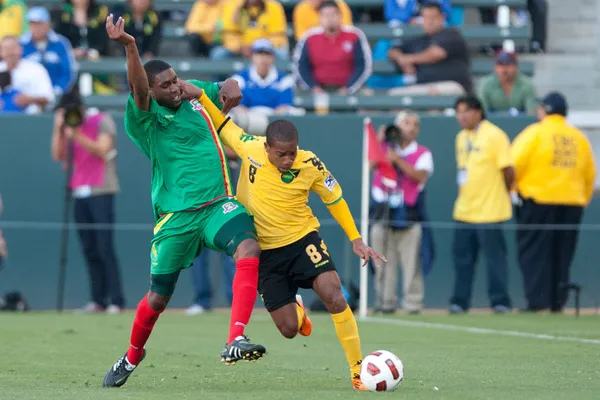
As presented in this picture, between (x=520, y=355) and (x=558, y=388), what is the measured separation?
2.52 meters

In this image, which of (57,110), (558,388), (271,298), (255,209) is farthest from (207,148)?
(57,110)

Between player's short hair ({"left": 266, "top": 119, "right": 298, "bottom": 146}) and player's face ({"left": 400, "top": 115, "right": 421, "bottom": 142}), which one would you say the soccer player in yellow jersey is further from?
player's face ({"left": 400, "top": 115, "right": 421, "bottom": 142})

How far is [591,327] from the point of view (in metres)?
13.0

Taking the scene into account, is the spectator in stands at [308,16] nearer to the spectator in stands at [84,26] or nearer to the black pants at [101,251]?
the spectator in stands at [84,26]

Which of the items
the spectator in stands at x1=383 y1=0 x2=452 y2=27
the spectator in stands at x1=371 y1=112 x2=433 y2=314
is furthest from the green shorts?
the spectator in stands at x1=383 y1=0 x2=452 y2=27

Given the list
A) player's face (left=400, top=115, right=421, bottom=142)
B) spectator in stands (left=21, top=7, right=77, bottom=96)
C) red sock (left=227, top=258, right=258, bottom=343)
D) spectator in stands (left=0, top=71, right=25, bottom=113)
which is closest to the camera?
red sock (left=227, top=258, right=258, bottom=343)

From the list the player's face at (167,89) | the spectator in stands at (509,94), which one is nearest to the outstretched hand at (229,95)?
the player's face at (167,89)

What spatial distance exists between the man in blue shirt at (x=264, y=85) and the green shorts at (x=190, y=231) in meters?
8.22

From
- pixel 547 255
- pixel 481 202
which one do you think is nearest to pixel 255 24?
pixel 481 202

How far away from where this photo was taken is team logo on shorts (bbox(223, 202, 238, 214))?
798 cm

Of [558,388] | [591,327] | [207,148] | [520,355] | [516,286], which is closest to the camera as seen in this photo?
[558,388]

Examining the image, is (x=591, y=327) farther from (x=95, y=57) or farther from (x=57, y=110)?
(x=95, y=57)

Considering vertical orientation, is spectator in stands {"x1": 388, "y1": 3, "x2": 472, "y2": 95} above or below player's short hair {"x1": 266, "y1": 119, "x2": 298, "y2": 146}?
above

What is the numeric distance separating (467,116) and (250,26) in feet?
14.7
